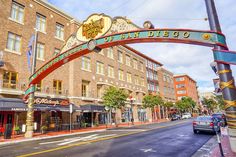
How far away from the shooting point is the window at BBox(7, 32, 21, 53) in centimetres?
2005

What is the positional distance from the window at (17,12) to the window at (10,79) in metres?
6.66

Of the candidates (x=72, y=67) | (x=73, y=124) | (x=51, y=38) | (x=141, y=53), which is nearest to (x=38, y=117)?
(x=73, y=124)

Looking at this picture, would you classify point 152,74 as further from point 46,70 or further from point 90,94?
point 46,70

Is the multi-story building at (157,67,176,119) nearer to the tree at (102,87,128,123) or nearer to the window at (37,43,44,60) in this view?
the tree at (102,87,128,123)

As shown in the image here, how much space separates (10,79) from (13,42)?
443cm

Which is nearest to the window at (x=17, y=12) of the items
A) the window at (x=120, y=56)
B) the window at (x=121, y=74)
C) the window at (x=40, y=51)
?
the window at (x=40, y=51)

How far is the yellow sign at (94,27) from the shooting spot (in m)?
11.7

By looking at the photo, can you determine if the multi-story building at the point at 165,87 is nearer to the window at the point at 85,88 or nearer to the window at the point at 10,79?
the window at the point at 85,88

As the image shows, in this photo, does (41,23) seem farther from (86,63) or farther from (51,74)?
(86,63)

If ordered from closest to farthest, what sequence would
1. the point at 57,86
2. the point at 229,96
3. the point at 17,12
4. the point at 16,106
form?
the point at 229,96 < the point at 16,106 < the point at 17,12 < the point at 57,86

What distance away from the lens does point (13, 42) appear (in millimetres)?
20406

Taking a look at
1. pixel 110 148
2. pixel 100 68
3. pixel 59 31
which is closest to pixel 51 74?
pixel 59 31

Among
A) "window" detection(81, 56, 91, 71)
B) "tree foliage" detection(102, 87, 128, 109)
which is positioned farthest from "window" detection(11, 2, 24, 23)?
"tree foliage" detection(102, 87, 128, 109)

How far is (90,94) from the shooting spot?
29.4 metres
